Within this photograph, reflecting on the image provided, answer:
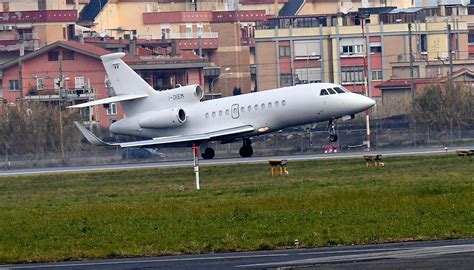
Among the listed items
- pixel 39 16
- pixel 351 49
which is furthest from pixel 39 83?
pixel 351 49

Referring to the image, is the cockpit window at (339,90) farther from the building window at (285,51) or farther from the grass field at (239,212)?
the building window at (285,51)

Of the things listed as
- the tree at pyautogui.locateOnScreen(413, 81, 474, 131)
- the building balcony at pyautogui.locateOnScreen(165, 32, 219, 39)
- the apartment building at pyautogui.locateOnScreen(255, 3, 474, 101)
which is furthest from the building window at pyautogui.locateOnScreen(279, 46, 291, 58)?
the tree at pyautogui.locateOnScreen(413, 81, 474, 131)

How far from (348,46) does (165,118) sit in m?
60.6

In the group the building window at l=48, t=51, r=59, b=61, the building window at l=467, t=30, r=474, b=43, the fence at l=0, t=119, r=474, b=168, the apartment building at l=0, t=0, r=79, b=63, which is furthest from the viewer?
the building window at l=467, t=30, r=474, b=43

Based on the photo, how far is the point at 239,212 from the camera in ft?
106

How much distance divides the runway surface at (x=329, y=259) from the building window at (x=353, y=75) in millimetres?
94441

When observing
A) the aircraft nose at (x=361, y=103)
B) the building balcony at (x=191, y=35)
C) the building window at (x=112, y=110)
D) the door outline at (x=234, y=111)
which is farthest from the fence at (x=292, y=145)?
the building balcony at (x=191, y=35)

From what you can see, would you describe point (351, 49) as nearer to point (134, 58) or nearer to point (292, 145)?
point (134, 58)

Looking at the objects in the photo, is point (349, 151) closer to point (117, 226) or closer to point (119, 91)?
point (119, 91)

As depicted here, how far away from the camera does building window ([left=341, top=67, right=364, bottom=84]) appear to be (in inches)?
4719

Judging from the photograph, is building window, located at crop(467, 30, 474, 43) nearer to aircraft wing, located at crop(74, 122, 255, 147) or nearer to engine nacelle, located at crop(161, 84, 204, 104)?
engine nacelle, located at crop(161, 84, 204, 104)

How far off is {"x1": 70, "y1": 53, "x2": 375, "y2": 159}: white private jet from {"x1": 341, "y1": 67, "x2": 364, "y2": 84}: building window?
5779 cm

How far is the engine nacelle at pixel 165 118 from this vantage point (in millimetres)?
61500

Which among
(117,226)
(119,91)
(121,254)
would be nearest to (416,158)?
(119,91)
